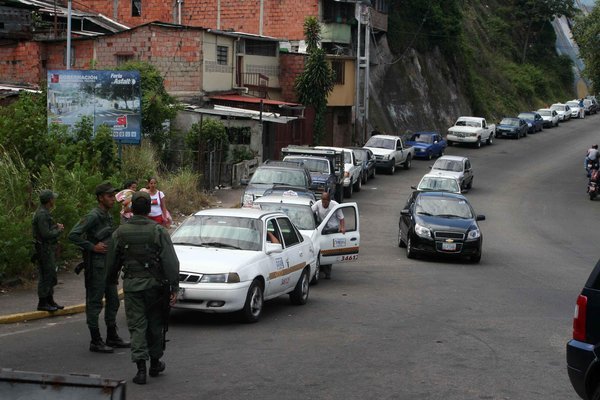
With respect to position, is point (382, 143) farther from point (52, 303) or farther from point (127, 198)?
point (52, 303)

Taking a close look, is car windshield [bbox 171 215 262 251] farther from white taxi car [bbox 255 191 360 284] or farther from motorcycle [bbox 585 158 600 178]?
motorcycle [bbox 585 158 600 178]

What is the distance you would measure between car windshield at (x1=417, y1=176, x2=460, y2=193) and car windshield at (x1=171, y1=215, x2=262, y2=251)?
1975 centimetres

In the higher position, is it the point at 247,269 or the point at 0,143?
the point at 0,143

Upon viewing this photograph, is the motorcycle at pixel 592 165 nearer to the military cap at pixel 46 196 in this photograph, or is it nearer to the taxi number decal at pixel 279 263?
the taxi number decal at pixel 279 263

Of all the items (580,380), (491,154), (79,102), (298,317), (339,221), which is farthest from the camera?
(491,154)

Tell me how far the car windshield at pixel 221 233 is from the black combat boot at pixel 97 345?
2924 mm

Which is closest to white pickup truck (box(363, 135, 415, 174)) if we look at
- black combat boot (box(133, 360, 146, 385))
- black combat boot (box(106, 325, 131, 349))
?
black combat boot (box(106, 325, 131, 349))

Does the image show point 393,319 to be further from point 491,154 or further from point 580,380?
point 491,154

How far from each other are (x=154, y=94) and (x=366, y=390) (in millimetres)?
25668

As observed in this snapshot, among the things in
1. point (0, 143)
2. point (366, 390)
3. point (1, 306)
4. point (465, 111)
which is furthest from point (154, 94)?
point (465, 111)

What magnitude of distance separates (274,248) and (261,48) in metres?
35.3

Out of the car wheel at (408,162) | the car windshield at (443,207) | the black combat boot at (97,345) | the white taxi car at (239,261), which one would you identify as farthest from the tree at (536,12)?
the black combat boot at (97,345)

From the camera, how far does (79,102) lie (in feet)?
79.7

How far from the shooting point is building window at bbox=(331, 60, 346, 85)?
169 ft
